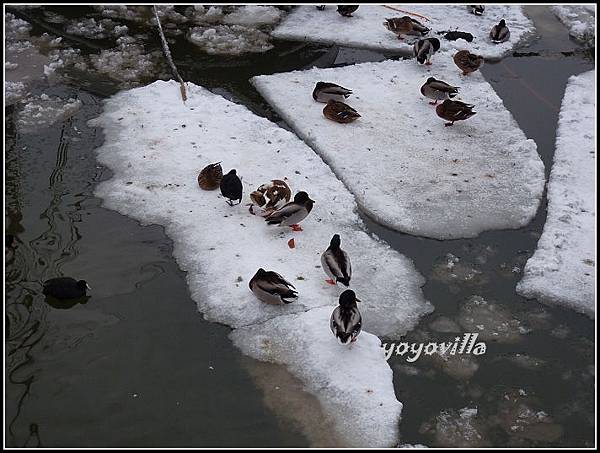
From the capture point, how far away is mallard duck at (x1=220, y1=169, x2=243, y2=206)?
6.91 meters

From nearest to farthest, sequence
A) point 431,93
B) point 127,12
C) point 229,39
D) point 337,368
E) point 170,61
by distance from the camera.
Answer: point 337,368 → point 431,93 → point 170,61 → point 229,39 → point 127,12

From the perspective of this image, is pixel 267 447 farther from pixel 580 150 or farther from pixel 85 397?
pixel 580 150

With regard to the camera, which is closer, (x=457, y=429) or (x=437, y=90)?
(x=457, y=429)

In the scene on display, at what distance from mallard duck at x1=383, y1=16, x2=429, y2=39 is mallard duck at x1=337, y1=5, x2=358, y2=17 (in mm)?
922

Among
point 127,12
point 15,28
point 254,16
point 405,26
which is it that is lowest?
point 15,28

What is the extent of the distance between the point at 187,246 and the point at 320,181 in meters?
1.84

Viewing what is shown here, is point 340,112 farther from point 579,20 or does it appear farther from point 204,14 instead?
point 579,20

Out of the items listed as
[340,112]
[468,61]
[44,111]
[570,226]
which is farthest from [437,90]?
[44,111]

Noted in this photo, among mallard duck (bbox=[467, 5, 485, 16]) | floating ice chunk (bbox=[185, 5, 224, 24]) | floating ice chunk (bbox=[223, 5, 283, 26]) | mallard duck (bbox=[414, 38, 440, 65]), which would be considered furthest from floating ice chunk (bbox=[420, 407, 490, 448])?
mallard duck (bbox=[467, 5, 485, 16])

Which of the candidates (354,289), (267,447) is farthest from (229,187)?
(267,447)

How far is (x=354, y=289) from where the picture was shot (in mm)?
6141

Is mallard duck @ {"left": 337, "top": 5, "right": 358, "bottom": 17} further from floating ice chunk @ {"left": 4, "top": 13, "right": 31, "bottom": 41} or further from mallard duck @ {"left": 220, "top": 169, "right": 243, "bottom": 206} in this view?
mallard duck @ {"left": 220, "top": 169, "right": 243, "bottom": 206}

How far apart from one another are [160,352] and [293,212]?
77.4 inches

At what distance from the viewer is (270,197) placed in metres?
6.98
